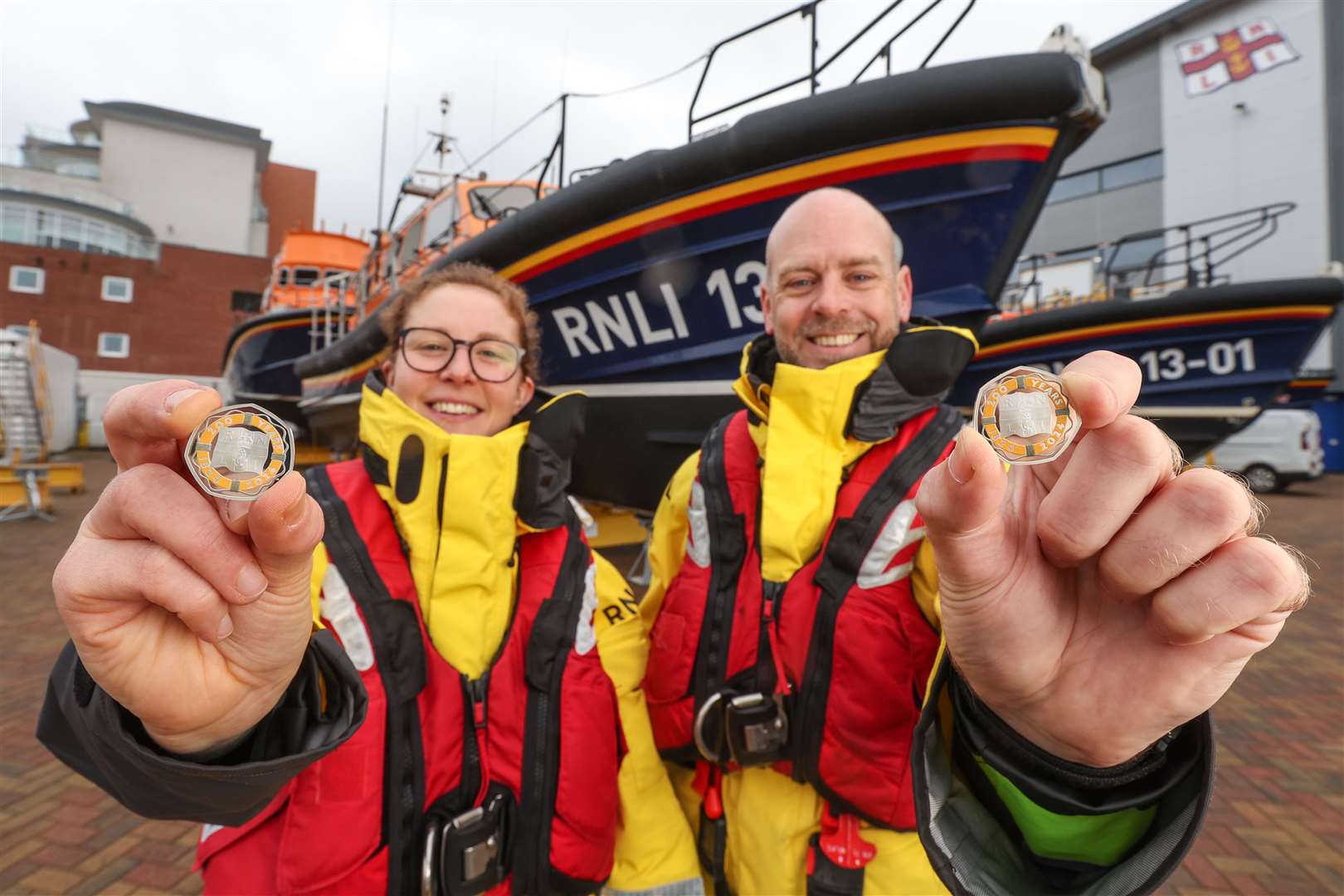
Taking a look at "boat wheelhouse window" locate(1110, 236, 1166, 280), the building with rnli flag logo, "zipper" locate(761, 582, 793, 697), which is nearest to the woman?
"zipper" locate(761, 582, 793, 697)

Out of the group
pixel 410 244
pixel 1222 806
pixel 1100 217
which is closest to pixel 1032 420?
pixel 1222 806

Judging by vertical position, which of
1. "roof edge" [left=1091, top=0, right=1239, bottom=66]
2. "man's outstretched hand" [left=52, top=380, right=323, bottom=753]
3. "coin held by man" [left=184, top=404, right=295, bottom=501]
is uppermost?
"roof edge" [left=1091, top=0, right=1239, bottom=66]

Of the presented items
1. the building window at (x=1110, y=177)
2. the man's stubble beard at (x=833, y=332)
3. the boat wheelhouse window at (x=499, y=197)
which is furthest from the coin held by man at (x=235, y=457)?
the building window at (x=1110, y=177)

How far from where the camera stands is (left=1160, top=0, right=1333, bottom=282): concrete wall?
14.6 meters

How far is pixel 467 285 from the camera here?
5.08 ft

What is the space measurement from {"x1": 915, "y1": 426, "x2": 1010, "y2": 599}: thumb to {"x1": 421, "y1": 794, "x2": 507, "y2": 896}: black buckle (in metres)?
0.90

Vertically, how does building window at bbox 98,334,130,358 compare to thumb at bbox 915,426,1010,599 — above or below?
above

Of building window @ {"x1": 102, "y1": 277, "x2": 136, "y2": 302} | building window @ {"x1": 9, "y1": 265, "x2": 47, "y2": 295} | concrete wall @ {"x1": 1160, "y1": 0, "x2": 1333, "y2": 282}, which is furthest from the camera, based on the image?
building window @ {"x1": 102, "y1": 277, "x2": 136, "y2": 302}

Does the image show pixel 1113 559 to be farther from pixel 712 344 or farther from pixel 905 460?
pixel 712 344

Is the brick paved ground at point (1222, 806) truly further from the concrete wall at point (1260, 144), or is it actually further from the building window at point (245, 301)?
the building window at point (245, 301)

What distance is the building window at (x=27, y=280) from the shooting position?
2102 centimetres

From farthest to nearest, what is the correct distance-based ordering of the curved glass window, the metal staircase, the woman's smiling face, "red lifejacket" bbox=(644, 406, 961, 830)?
the curved glass window
the metal staircase
the woman's smiling face
"red lifejacket" bbox=(644, 406, 961, 830)

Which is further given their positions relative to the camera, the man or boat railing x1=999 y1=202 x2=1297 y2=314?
boat railing x1=999 y1=202 x2=1297 y2=314

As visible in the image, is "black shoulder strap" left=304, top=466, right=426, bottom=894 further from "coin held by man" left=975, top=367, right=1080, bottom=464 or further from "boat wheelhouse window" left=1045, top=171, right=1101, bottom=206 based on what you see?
"boat wheelhouse window" left=1045, top=171, right=1101, bottom=206
